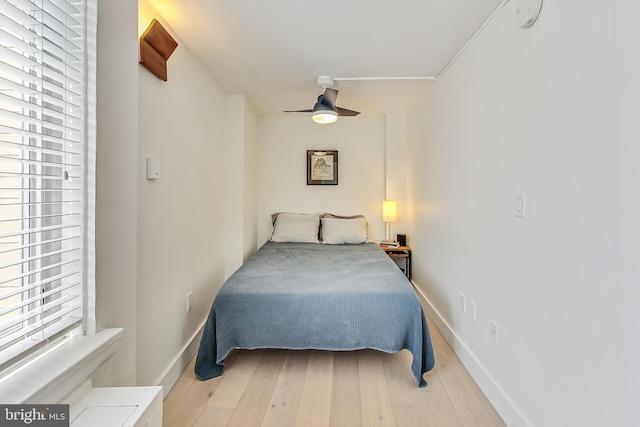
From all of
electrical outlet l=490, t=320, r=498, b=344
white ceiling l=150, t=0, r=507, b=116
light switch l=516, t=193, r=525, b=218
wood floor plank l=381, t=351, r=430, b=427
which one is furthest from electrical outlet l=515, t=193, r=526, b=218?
wood floor plank l=381, t=351, r=430, b=427

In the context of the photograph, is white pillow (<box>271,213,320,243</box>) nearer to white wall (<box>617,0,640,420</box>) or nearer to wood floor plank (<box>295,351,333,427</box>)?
wood floor plank (<box>295,351,333,427</box>)

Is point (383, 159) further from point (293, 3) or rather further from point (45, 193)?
point (45, 193)

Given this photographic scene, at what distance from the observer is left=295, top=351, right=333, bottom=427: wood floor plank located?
1593mm

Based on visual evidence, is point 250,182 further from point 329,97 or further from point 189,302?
point 189,302

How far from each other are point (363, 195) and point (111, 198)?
323 cm

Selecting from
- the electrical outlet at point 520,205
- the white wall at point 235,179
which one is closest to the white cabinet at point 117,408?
the electrical outlet at point 520,205

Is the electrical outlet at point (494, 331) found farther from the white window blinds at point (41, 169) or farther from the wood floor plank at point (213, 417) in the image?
the white window blinds at point (41, 169)

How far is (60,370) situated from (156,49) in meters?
1.58

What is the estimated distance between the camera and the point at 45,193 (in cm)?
97

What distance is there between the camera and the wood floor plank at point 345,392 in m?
1.59

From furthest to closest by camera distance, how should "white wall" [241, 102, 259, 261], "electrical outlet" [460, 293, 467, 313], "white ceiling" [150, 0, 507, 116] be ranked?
1. "white wall" [241, 102, 259, 261]
2. "electrical outlet" [460, 293, 467, 313]
3. "white ceiling" [150, 0, 507, 116]

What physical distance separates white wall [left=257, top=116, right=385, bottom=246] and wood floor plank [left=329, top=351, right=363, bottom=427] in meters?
2.09

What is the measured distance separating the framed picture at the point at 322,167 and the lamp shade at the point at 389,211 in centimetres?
74

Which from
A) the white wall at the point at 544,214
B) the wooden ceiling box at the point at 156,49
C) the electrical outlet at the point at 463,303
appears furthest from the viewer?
the electrical outlet at the point at 463,303
